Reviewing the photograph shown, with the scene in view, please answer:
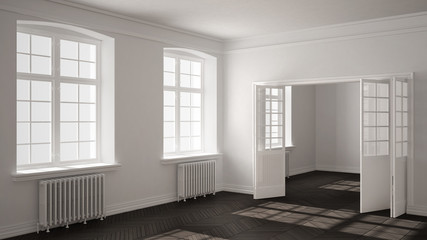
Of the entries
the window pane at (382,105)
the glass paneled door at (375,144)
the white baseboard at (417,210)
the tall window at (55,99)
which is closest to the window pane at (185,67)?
the tall window at (55,99)

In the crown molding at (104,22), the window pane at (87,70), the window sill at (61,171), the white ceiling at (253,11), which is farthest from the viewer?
the window pane at (87,70)

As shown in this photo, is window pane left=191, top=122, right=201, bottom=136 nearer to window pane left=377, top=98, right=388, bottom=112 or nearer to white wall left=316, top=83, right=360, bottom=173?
window pane left=377, top=98, right=388, bottom=112

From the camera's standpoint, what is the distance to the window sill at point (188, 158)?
740 centimetres

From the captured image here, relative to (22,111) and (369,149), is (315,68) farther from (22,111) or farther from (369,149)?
(22,111)

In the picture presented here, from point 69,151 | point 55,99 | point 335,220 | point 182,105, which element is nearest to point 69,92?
point 55,99

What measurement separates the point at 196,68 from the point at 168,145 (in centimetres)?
179

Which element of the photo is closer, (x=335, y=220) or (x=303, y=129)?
(x=335, y=220)

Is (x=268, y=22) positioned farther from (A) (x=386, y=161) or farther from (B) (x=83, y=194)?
(B) (x=83, y=194)

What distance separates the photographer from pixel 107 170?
6297 millimetres

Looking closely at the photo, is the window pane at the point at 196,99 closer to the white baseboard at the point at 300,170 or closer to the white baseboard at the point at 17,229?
the white baseboard at the point at 300,170

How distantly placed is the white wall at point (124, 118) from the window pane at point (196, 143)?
1022mm

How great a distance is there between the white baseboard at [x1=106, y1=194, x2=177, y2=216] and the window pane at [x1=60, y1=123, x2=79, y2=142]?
120 cm

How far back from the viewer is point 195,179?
307 inches

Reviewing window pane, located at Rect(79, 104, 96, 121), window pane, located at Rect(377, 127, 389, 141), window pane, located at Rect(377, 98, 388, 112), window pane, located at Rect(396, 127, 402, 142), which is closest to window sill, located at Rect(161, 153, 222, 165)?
window pane, located at Rect(79, 104, 96, 121)
